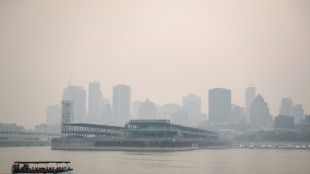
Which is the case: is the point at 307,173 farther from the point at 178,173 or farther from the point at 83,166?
the point at 83,166

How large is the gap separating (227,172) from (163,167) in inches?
708

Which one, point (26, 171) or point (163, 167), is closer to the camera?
point (26, 171)

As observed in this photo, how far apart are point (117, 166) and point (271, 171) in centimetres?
4220

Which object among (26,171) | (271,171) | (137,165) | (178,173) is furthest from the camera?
(137,165)

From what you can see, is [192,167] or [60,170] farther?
[192,167]

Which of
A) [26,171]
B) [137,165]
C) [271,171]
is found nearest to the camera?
[26,171]

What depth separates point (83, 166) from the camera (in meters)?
132

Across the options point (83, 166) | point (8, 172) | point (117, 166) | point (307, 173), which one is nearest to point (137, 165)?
point (117, 166)

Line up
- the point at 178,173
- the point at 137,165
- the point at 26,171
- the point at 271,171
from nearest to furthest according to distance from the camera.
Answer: the point at 26,171 → the point at 178,173 → the point at 271,171 → the point at 137,165

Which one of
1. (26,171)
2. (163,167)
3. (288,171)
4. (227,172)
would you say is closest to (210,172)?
(227,172)

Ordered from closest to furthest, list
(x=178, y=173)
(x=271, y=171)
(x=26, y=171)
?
(x=26, y=171) < (x=178, y=173) < (x=271, y=171)

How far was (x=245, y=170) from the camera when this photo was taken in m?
126

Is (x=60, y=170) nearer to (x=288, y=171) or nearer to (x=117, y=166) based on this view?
(x=117, y=166)

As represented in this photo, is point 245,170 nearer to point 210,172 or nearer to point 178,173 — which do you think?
point 210,172
